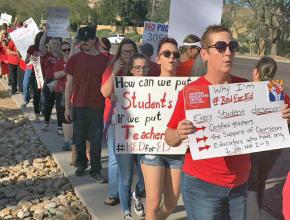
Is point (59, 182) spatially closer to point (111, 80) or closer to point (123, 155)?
point (123, 155)

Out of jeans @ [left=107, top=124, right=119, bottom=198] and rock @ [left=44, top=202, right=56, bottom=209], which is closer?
jeans @ [left=107, top=124, right=119, bottom=198]

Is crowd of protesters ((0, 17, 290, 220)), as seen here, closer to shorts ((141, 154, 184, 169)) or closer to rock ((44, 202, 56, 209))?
shorts ((141, 154, 184, 169))

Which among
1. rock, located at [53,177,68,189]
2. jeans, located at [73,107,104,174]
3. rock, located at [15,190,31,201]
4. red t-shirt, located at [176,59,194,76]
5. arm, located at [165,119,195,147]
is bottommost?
rock, located at [15,190,31,201]

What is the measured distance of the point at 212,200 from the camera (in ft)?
10.4

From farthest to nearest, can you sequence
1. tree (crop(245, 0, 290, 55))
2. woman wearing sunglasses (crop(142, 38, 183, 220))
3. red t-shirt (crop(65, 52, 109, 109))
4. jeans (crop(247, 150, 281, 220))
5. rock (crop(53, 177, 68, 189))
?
tree (crop(245, 0, 290, 55)), rock (crop(53, 177, 68, 189)), red t-shirt (crop(65, 52, 109, 109)), jeans (crop(247, 150, 281, 220)), woman wearing sunglasses (crop(142, 38, 183, 220))

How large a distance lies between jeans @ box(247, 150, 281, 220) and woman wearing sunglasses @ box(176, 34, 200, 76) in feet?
4.06

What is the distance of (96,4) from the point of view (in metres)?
93.3

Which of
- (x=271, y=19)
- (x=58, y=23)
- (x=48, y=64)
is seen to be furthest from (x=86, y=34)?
(x=271, y=19)

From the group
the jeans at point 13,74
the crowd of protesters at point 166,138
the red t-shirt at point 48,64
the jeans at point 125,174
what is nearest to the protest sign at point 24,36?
the jeans at point 13,74

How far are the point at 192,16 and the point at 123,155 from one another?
2443mm

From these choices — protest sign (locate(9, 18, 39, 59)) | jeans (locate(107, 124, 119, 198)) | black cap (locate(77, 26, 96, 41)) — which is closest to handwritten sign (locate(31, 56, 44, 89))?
protest sign (locate(9, 18, 39, 59))

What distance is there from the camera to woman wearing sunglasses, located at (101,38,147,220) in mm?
4926

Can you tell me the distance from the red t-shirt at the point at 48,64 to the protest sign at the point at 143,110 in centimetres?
519

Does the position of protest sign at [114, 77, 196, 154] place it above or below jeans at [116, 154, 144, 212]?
above
